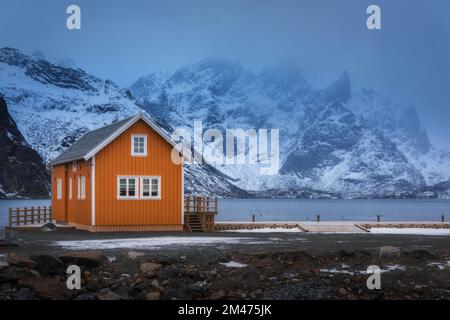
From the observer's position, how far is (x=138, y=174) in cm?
4269

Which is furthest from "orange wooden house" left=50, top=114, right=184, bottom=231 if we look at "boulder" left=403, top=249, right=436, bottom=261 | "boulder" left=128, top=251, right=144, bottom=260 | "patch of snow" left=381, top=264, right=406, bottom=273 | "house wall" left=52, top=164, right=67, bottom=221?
"patch of snow" left=381, top=264, right=406, bottom=273

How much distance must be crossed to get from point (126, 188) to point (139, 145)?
8.79ft

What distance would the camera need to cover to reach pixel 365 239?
126 feet

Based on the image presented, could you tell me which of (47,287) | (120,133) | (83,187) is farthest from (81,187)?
(47,287)

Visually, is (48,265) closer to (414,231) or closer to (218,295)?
(218,295)

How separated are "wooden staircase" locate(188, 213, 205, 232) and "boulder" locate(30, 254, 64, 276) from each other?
64.2 feet

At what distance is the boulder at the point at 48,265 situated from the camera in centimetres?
2483

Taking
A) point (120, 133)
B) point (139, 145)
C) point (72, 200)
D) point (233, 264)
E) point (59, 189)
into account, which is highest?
point (120, 133)

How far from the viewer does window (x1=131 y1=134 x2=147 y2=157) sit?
140 ft

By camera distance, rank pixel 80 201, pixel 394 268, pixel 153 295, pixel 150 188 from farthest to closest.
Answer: pixel 80 201
pixel 150 188
pixel 394 268
pixel 153 295

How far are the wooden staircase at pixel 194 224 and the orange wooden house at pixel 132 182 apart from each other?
3.66 ft

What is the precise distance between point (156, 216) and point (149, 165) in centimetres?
305

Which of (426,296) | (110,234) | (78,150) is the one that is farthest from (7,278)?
(78,150)
